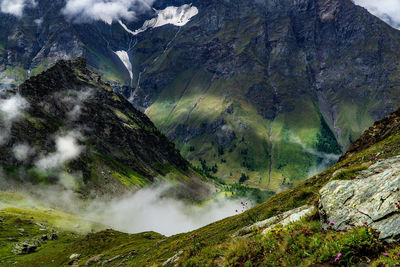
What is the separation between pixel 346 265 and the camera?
9594 millimetres

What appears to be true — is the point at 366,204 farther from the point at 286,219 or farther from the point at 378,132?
the point at 378,132

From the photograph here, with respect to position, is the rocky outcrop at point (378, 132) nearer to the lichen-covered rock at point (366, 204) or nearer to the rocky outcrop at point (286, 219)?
the rocky outcrop at point (286, 219)

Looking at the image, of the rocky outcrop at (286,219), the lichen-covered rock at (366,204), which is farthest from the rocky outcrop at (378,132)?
the lichen-covered rock at (366,204)

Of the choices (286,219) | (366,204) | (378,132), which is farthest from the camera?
(378,132)

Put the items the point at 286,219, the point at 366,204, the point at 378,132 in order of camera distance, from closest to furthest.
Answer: the point at 366,204
the point at 286,219
the point at 378,132

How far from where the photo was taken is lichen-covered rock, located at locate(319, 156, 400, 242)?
33.5ft

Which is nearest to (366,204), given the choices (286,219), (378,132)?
(286,219)

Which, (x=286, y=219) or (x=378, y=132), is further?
(x=378, y=132)

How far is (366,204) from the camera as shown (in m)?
12.0

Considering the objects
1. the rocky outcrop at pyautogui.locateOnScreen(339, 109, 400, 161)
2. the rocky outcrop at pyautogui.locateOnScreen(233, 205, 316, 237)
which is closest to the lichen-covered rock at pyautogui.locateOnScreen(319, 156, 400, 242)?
the rocky outcrop at pyautogui.locateOnScreen(233, 205, 316, 237)

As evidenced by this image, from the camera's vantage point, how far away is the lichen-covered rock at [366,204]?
402 inches

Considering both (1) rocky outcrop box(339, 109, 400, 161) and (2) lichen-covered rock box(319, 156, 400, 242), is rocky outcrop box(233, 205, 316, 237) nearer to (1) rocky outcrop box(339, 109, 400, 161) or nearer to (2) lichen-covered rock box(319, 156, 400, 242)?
(2) lichen-covered rock box(319, 156, 400, 242)

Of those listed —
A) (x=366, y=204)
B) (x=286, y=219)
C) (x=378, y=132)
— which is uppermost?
(x=378, y=132)

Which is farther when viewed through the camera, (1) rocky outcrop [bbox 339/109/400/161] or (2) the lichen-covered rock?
(1) rocky outcrop [bbox 339/109/400/161]
